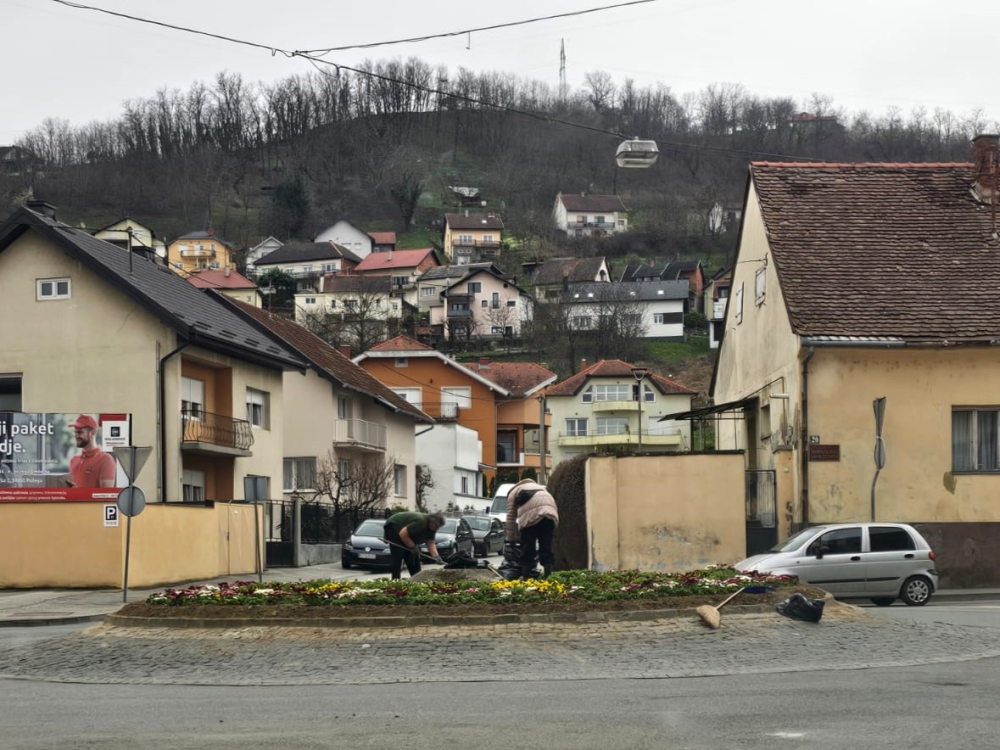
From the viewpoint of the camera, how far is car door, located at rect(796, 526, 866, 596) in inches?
862

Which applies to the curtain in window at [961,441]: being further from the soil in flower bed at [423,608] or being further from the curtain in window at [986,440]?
the soil in flower bed at [423,608]

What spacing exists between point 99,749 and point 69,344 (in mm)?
28021

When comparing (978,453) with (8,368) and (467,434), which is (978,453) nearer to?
(8,368)

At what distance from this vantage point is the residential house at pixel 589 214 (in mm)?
156500

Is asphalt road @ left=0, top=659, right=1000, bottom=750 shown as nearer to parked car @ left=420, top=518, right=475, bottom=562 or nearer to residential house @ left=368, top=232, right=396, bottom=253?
parked car @ left=420, top=518, right=475, bottom=562

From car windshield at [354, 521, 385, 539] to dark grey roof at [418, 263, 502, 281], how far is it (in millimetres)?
90414

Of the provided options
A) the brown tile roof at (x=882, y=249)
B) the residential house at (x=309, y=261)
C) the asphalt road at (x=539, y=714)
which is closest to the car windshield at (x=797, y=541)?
the brown tile roof at (x=882, y=249)

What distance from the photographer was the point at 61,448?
99.0ft

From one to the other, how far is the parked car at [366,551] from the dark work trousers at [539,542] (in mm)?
14277

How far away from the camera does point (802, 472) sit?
86.8 feet

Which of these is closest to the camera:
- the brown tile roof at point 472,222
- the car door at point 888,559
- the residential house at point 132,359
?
the car door at point 888,559

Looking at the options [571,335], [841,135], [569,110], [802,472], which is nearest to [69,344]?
[802,472]

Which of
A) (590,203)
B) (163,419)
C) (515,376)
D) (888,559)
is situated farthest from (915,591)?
(590,203)

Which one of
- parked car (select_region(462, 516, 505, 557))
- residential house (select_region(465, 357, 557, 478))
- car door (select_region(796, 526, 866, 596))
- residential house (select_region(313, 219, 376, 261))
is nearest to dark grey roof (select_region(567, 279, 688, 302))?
residential house (select_region(465, 357, 557, 478))
